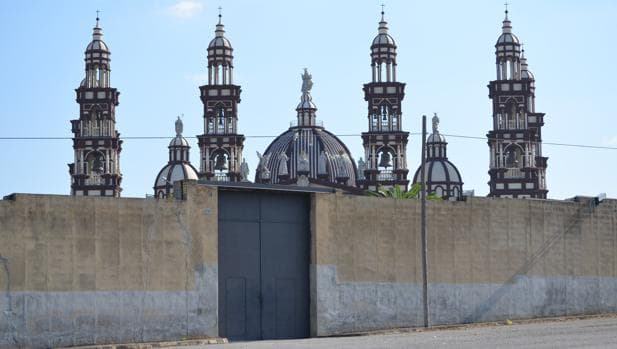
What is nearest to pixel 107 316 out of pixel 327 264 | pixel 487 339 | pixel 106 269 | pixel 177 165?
pixel 106 269

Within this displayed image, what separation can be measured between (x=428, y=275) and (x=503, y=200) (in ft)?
11.6

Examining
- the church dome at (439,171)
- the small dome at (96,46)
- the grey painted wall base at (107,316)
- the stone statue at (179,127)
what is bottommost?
the grey painted wall base at (107,316)

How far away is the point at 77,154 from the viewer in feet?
405

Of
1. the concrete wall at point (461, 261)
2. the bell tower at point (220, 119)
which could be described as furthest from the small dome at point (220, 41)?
the concrete wall at point (461, 261)

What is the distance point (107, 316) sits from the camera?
3503 cm

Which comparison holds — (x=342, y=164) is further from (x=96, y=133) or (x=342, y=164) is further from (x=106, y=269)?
(x=106, y=269)

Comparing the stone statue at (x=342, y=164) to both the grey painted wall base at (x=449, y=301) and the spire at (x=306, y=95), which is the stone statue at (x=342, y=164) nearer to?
the spire at (x=306, y=95)

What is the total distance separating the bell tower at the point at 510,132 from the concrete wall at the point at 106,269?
88.4 meters

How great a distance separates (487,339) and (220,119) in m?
93.6

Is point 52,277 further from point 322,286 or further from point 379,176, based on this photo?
point 379,176

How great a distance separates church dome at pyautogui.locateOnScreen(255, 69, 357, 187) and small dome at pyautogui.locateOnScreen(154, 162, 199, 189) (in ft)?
20.5

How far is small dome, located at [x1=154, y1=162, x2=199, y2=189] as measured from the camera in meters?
131

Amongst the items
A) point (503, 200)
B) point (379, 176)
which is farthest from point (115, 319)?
point (379, 176)

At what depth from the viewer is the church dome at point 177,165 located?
131 meters
